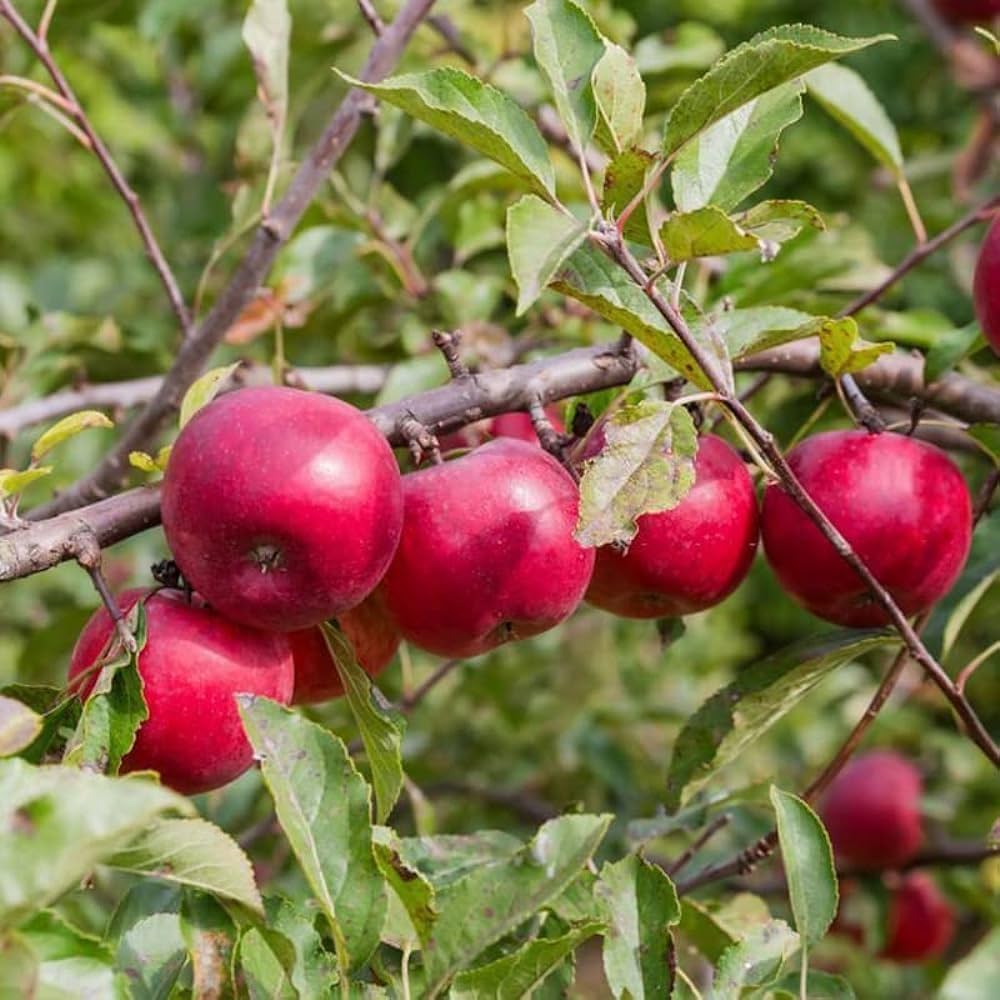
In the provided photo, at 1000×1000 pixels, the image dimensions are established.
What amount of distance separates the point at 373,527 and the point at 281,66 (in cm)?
76

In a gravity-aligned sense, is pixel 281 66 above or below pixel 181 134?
above

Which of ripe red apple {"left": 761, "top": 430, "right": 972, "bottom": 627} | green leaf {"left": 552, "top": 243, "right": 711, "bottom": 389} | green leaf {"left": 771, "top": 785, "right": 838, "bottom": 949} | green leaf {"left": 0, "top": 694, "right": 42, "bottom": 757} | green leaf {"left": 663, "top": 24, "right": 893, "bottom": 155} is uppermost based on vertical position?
green leaf {"left": 663, "top": 24, "right": 893, "bottom": 155}

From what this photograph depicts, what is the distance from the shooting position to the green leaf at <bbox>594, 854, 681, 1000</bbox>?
103 centimetres

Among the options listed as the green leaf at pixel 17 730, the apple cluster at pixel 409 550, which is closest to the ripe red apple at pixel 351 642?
the apple cluster at pixel 409 550

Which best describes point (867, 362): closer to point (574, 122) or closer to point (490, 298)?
point (574, 122)

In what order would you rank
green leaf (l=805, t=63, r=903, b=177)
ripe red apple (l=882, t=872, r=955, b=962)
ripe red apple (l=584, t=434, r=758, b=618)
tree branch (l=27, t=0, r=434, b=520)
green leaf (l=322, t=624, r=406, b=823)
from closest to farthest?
green leaf (l=322, t=624, r=406, b=823) → ripe red apple (l=584, t=434, r=758, b=618) → tree branch (l=27, t=0, r=434, b=520) → green leaf (l=805, t=63, r=903, b=177) → ripe red apple (l=882, t=872, r=955, b=962)

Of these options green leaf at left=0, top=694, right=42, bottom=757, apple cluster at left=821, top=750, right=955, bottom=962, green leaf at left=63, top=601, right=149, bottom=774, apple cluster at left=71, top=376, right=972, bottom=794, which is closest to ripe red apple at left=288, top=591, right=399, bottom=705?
apple cluster at left=71, top=376, right=972, bottom=794

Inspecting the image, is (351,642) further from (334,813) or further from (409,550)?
(334,813)

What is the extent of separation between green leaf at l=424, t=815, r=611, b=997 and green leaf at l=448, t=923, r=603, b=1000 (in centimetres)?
2

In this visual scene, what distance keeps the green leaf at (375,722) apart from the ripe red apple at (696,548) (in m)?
0.23

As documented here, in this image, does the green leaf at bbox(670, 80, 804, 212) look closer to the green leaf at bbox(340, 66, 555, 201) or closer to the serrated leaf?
the green leaf at bbox(340, 66, 555, 201)

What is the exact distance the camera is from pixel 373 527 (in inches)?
42.3

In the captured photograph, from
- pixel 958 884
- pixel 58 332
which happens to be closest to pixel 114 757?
pixel 58 332

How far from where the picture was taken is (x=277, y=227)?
149 cm
